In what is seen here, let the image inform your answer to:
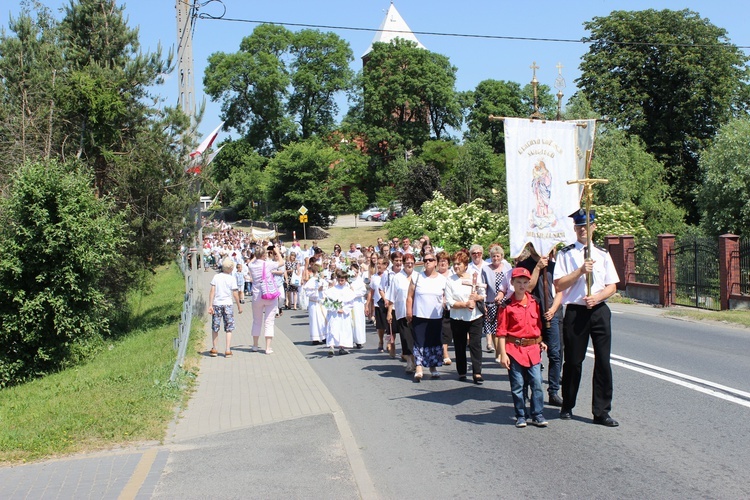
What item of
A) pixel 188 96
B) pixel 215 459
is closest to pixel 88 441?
→ pixel 215 459

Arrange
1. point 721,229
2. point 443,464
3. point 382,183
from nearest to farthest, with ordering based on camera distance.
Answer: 1. point 443,464
2. point 721,229
3. point 382,183

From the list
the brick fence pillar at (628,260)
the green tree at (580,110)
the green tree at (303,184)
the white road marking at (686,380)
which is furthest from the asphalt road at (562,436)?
the green tree at (303,184)

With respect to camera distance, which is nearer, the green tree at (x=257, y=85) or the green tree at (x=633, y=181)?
the green tree at (x=633, y=181)

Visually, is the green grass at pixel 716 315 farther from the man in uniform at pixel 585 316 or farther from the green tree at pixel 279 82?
the green tree at pixel 279 82

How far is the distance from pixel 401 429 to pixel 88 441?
3.15 m

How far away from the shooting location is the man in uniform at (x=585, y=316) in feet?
24.9

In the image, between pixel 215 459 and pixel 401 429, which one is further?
pixel 401 429

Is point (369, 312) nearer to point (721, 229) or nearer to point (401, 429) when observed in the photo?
point (401, 429)

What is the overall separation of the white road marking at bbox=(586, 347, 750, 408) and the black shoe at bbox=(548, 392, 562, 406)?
5.63 ft

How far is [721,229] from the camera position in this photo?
1297 inches

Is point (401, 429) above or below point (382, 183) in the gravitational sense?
below

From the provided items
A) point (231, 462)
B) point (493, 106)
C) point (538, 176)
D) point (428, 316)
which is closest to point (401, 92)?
point (493, 106)

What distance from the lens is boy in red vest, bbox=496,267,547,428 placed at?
25.4ft

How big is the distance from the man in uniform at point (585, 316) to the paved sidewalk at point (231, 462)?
231 centimetres
